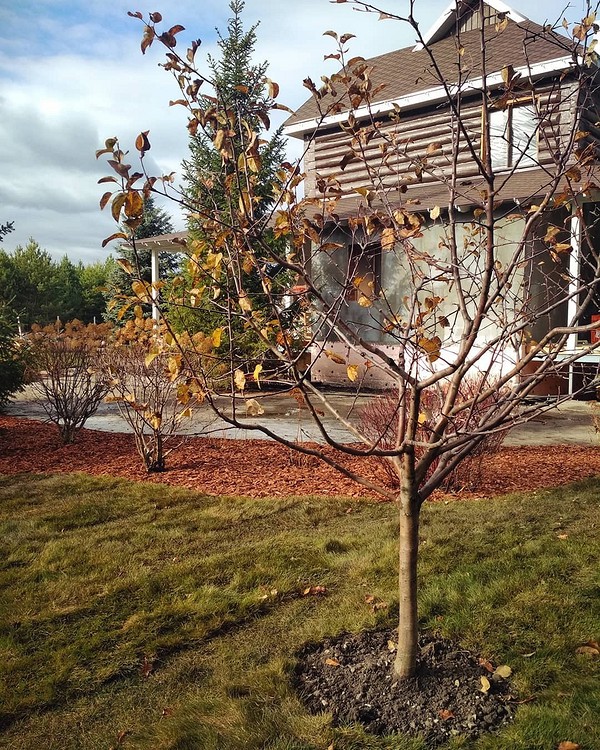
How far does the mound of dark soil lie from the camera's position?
9.34 ft

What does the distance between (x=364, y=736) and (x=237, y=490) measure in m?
4.14

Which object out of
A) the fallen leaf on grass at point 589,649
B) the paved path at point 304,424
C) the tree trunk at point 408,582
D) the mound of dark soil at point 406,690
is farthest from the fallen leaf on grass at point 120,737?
the paved path at point 304,424

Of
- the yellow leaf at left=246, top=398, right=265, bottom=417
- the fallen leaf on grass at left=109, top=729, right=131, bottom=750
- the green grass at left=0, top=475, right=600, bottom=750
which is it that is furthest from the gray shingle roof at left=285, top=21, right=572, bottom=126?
the fallen leaf on grass at left=109, top=729, right=131, bottom=750

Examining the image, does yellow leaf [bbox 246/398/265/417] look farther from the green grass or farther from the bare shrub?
the bare shrub

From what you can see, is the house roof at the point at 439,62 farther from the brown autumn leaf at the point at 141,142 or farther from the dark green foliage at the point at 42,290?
the dark green foliage at the point at 42,290

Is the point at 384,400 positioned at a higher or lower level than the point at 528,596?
higher

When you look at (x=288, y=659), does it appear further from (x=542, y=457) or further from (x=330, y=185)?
(x=542, y=457)

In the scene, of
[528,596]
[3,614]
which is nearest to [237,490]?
[3,614]

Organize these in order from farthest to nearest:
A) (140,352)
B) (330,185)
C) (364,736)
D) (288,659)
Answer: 1. (140,352)
2. (288,659)
3. (330,185)
4. (364,736)

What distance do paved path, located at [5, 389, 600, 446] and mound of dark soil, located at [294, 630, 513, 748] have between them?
15.4 feet

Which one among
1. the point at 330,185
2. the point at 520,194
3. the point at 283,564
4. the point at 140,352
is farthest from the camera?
the point at 520,194

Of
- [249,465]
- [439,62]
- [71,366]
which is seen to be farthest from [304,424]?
[439,62]

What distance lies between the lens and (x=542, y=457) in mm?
8125

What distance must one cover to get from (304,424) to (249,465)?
2.85 metres
